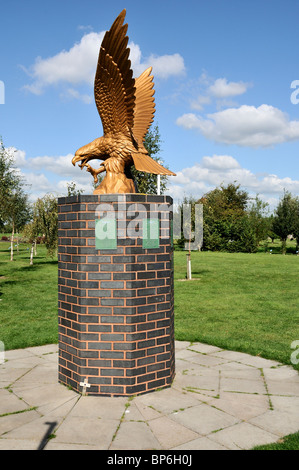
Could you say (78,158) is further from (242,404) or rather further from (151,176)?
(151,176)

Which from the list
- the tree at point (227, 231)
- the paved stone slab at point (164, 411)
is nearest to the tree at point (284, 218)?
the tree at point (227, 231)

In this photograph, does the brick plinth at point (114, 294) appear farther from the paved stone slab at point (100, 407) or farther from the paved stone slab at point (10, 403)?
the paved stone slab at point (10, 403)

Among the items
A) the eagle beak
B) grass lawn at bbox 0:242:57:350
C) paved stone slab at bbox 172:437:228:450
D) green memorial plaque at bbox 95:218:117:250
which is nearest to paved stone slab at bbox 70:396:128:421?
paved stone slab at bbox 172:437:228:450

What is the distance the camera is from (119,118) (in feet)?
14.8

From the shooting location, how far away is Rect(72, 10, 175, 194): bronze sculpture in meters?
4.10

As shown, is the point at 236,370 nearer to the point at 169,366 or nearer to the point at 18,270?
the point at 169,366

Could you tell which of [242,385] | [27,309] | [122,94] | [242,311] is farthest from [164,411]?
[27,309]

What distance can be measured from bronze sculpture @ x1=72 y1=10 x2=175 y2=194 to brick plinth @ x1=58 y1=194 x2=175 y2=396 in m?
0.47

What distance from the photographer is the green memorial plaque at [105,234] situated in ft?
13.5

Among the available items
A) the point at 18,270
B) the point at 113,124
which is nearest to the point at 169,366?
the point at 113,124

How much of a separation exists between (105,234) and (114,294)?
0.69m

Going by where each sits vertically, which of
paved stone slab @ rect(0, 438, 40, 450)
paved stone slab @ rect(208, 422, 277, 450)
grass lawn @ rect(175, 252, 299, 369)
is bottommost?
grass lawn @ rect(175, 252, 299, 369)

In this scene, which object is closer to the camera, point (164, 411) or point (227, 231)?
point (164, 411)

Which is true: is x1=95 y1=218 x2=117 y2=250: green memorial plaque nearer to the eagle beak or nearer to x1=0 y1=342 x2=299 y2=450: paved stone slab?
the eagle beak
